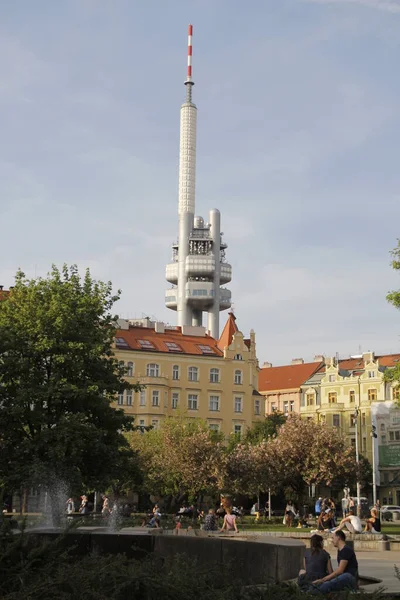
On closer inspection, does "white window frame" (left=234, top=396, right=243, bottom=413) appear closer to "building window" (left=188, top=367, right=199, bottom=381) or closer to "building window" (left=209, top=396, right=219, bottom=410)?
"building window" (left=209, top=396, right=219, bottom=410)

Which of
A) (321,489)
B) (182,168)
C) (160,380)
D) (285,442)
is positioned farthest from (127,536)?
(182,168)

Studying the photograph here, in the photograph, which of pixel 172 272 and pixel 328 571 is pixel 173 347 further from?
pixel 172 272

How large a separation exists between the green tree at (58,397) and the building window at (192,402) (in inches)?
1883

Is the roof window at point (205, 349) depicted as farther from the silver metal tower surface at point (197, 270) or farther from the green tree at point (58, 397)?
the silver metal tower surface at point (197, 270)

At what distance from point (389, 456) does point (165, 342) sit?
26.5 metres

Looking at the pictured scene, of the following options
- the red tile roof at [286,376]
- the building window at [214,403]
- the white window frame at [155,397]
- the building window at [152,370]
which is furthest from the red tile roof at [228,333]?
the red tile roof at [286,376]

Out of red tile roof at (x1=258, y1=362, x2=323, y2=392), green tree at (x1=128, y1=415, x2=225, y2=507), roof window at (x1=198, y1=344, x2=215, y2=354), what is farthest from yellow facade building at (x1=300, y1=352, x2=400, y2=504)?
green tree at (x1=128, y1=415, x2=225, y2=507)

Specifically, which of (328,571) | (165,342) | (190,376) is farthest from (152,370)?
(328,571)

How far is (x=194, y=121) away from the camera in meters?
187

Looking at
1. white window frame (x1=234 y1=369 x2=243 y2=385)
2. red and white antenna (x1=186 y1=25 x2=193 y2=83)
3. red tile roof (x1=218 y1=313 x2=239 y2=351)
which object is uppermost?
red and white antenna (x1=186 y1=25 x2=193 y2=83)

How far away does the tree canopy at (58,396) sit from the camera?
3769 centimetres

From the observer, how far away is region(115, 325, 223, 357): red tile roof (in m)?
88.5

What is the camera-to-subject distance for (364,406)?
101 m

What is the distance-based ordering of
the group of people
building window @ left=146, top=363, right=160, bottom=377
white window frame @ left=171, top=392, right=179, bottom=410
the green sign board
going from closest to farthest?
the group of people → building window @ left=146, top=363, right=160, bottom=377 → white window frame @ left=171, top=392, right=179, bottom=410 → the green sign board
